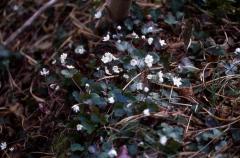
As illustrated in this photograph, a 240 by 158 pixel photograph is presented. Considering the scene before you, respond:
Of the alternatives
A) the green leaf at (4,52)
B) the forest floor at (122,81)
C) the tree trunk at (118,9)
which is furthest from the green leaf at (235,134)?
the green leaf at (4,52)

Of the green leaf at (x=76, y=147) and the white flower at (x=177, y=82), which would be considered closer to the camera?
the green leaf at (x=76, y=147)

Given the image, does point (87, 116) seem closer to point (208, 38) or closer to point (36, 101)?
point (36, 101)

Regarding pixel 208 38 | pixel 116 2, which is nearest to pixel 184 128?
pixel 208 38

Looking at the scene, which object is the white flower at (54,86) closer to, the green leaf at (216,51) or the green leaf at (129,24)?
the green leaf at (129,24)

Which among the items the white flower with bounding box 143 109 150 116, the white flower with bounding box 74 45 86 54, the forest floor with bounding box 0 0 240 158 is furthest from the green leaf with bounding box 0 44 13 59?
the white flower with bounding box 143 109 150 116

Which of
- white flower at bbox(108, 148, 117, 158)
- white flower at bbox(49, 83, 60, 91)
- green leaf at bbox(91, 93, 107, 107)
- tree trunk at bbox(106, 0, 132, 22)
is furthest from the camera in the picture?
tree trunk at bbox(106, 0, 132, 22)

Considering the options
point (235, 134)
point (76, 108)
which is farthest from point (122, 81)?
point (235, 134)

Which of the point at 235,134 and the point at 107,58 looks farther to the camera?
the point at 107,58

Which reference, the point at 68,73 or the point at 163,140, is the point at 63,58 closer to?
the point at 68,73

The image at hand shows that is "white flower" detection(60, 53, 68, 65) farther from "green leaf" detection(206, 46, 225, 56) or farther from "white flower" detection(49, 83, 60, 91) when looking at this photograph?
"green leaf" detection(206, 46, 225, 56)
